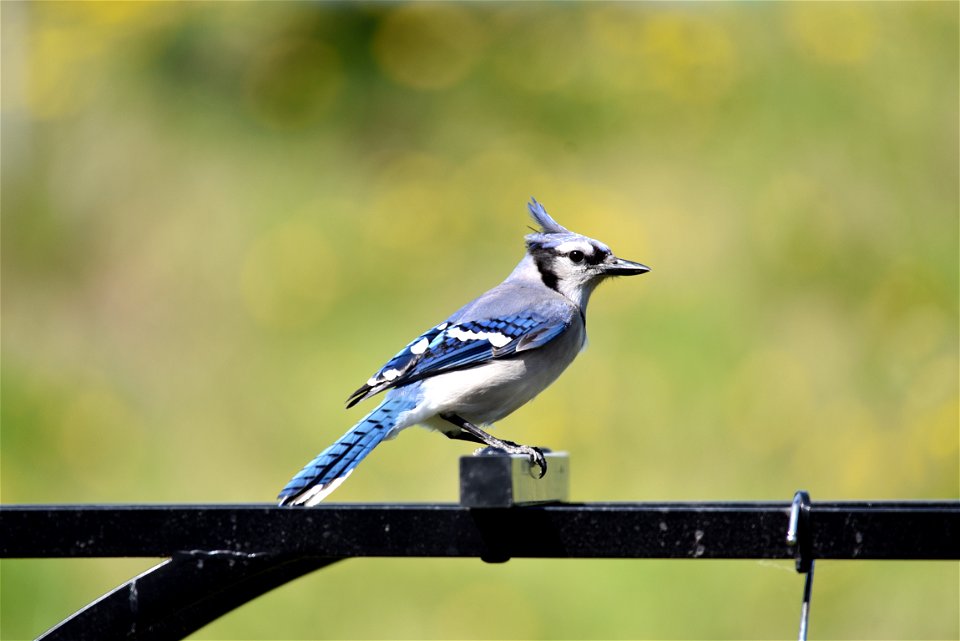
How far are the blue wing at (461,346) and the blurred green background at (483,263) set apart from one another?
1647 millimetres

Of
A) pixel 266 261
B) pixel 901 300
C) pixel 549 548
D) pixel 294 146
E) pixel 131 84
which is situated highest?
pixel 131 84

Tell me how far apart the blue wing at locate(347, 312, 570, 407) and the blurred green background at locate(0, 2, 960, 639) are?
64.8 inches

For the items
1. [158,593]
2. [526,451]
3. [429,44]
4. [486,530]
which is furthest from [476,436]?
[429,44]

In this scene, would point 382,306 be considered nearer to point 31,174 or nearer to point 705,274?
point 705,274

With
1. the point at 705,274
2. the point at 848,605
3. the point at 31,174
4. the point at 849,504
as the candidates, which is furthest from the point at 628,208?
the point at 849,504

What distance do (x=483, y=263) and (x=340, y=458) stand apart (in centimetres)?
257

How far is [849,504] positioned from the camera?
4.47 ft

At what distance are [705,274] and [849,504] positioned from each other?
272cm

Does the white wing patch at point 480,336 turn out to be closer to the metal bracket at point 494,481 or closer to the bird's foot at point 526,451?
the bird's foot at point 526,451

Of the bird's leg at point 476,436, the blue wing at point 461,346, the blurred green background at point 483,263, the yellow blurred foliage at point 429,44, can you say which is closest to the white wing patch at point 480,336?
the blue wing at point 461,346

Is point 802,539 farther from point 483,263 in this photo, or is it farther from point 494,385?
point 483,263

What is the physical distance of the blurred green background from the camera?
368 centimetres

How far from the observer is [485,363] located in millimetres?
2055

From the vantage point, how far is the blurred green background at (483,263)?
3684 millimetres
